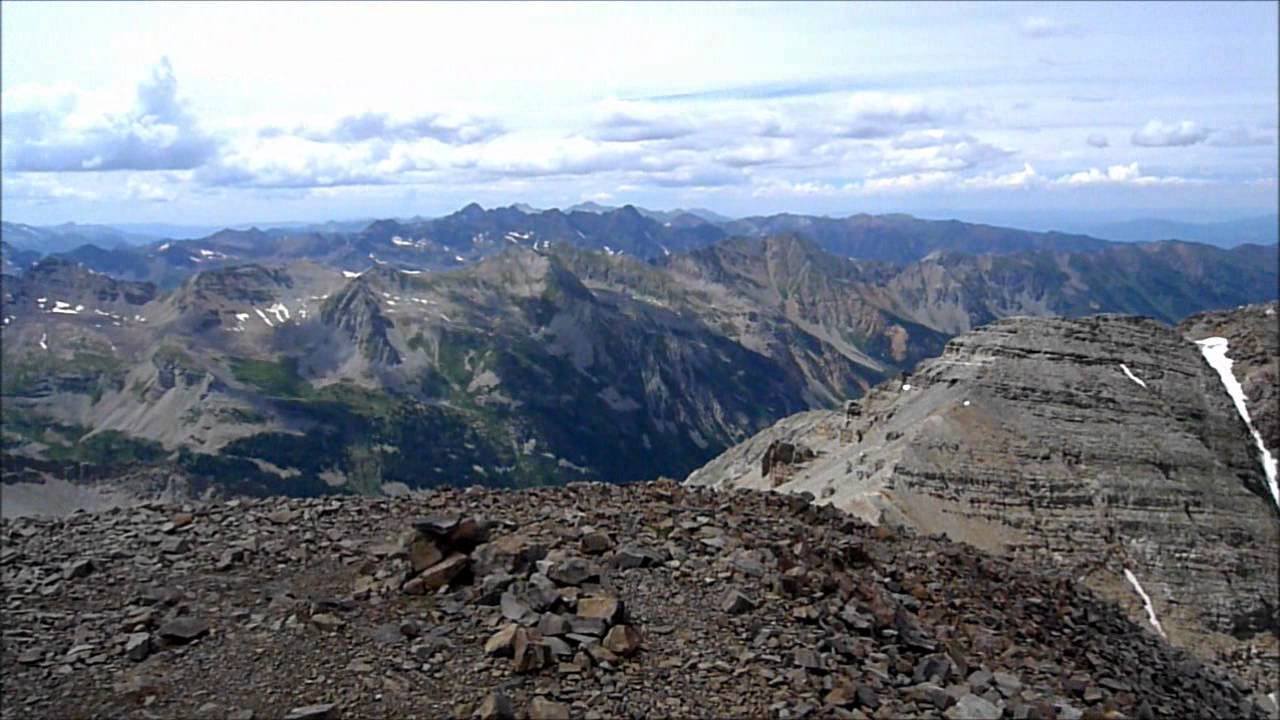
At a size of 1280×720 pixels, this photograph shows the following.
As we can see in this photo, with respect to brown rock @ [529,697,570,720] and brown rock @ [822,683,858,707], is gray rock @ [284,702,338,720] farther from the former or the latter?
brown rock @ [822,683,858,707]

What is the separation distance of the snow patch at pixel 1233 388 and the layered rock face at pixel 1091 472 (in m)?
0.93

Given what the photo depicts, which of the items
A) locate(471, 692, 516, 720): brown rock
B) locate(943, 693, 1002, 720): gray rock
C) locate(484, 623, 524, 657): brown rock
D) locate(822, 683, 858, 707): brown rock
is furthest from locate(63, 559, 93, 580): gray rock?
locate(943, 693, 1002, 720): gray rock

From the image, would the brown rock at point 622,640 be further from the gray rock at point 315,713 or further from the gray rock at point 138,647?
the gray rock at point 138,647

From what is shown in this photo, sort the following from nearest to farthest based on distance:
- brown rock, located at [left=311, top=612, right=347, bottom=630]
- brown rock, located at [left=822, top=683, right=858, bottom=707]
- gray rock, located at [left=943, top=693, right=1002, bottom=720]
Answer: brown rock, located at [left=822, top=683, right=858, bottom=707] < gray rock, located at [left=943, top=693, right=1002, bottom=720] < brown rock, located at [left=311, top=612, right=347, bottom=630]

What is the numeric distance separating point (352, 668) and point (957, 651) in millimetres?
10914

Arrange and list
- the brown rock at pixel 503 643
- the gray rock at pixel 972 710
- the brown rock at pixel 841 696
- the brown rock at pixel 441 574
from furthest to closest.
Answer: the brown rock at pixel 441 574 → the gray rock at pixel 972 710 → the brown rock at pixel 503 643 → the brown rock at pixel 841 696

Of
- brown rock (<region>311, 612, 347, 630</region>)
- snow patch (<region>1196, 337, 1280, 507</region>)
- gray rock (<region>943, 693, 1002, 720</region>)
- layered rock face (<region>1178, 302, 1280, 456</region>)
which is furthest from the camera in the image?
layered rock face (<region>1178, 302, 1280, 456</region>)

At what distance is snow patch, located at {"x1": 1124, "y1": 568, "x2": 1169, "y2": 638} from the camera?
184 ft

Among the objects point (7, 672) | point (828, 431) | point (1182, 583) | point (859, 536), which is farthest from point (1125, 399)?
point (7, 672)

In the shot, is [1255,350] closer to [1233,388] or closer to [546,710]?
[1233,388]

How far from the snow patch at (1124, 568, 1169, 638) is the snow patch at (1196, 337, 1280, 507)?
16.1m

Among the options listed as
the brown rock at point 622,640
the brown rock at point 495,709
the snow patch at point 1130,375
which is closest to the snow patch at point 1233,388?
the snow patch at point 1130,375

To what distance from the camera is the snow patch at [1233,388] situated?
71.0 m

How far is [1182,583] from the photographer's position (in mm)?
59312
